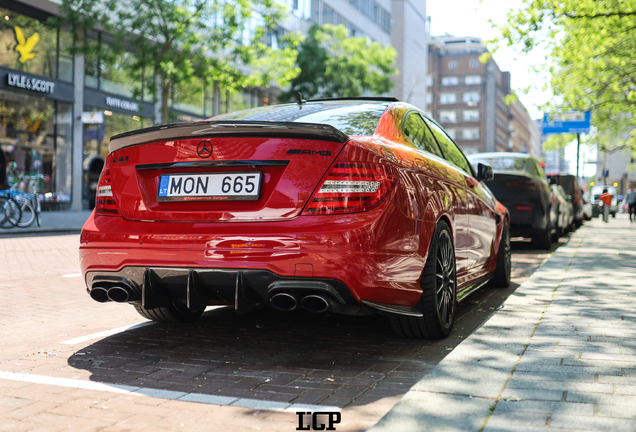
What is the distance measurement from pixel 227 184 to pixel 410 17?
67678mm

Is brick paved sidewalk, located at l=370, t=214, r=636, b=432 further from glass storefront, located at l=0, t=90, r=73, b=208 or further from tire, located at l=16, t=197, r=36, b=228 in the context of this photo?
glass storefront, located at l=0, t=90, r=73, b=208

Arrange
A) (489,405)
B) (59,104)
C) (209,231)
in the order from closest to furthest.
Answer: (489,405), (209,231), (59,104)

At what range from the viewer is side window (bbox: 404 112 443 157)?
458 cm

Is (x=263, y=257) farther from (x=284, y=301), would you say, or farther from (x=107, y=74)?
(x=107, y=74)

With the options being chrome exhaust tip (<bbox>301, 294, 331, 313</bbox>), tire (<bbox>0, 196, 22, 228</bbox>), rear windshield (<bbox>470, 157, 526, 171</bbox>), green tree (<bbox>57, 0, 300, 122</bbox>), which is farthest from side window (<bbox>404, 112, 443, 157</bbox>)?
green tree (<bbox>57, 0, 300, 122</bbox>)

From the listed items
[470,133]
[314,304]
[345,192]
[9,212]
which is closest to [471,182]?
[345,192]

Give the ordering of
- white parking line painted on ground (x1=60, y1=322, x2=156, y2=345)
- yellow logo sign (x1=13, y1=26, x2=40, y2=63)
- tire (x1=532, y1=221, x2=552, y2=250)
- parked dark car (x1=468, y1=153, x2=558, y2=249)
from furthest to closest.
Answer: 1. yellow logo sign (x1=13, y1=26, x2=40, y2=63)
2. tire (x1=532, y1=221, x2=552, y2=250)
3. parked dark car (x1=468, y1=153, x2=558, y2=249)
4. white parking line painted on ground (x1=60, y1=322, x2=156, y2=345)

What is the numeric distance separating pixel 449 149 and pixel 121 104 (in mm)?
24257

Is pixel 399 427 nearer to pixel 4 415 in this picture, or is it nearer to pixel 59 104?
pixel 4 415

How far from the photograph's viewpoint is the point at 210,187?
3744mm

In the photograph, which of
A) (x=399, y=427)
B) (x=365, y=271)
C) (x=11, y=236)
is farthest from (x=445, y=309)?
(x=11, y=236)

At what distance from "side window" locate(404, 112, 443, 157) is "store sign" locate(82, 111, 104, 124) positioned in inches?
872

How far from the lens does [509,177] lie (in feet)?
36.7

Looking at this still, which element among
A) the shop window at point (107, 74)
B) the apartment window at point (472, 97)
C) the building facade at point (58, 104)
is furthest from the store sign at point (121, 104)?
the apartment window at point (472, 97)
